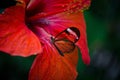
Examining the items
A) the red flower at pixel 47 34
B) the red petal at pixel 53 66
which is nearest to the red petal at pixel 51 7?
the red flower at pixel 47 34

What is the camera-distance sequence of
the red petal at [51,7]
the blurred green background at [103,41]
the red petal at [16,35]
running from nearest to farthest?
the red petal at [16,35], the red petal at [51,7], the blurred green background at [103,41]

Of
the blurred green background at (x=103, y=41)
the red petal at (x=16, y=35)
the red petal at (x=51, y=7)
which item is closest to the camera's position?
the red petal at (x=16, y=35)

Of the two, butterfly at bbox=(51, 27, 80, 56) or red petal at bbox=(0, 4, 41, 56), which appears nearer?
red petal at bbox=(0, 4, 41, 56)

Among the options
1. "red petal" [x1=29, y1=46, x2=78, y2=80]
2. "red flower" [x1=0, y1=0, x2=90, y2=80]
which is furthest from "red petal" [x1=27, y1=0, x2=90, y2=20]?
"red petal" [x1=29, y1=46, x2=78, y2=80]

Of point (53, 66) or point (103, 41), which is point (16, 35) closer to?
point (53, 66)

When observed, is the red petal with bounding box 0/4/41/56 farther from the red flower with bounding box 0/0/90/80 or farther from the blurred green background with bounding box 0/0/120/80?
the blurred green background with bounding box 0/0/120/80

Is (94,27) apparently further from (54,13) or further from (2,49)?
(2,49)

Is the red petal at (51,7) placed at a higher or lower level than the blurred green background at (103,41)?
higher

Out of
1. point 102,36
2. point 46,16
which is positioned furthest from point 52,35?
point 102,36

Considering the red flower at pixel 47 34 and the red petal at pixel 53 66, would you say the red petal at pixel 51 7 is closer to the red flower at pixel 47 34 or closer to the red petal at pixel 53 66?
the red flower at pixel 47 34
